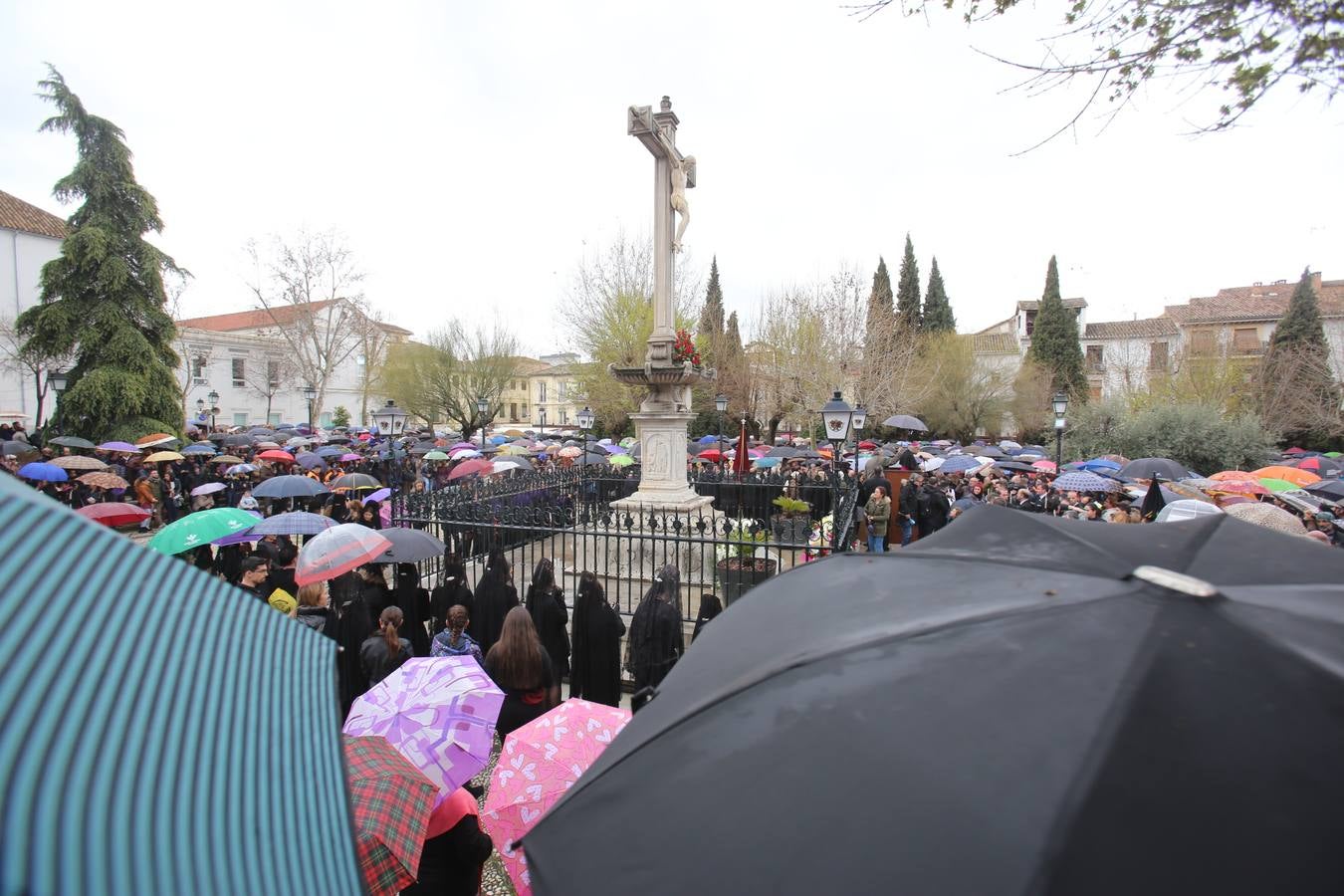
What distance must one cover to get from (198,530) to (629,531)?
4.44m

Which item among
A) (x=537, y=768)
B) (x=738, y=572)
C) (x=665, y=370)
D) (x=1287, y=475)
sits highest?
(x=665, y=370)

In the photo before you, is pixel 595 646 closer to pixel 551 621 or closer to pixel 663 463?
pixel 551 621

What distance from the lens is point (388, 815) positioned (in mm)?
2465

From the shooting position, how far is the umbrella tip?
1285mm

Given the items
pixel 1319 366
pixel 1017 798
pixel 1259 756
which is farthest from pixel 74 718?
pixel 1319 366

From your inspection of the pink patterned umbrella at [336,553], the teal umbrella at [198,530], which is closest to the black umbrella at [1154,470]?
the pink patterned umbrella at [336,553]

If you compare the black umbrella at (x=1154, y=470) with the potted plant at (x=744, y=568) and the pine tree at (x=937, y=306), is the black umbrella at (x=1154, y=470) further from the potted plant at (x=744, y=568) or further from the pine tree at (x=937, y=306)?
the pine tree at (x=937, y=306)

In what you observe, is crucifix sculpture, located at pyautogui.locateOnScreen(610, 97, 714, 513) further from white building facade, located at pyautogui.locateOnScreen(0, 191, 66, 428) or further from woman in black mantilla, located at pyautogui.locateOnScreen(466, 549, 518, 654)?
white building facade, located at pyautogui.locateOnScreen(0, 191, 66, 428)

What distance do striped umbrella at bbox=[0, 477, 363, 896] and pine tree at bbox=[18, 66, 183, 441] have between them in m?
26.5

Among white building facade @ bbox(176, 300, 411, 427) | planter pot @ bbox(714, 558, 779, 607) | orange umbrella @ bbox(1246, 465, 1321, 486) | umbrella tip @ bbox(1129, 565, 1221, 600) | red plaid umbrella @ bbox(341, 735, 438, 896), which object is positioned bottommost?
planter pot @ bbox(714, 558, 779, 607)

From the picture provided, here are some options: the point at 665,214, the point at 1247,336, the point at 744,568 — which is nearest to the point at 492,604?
the point at 744,568

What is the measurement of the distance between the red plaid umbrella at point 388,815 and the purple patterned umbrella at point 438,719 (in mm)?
509

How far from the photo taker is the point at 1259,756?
103 centimetres

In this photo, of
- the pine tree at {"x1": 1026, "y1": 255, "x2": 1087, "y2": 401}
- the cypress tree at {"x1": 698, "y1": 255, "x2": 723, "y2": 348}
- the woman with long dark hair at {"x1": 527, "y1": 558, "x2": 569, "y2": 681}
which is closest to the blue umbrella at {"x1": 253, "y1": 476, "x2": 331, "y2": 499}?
the woman with long dark hair at {"x1": 527, "y1": 558, "x2": 569, "y2": 681}
